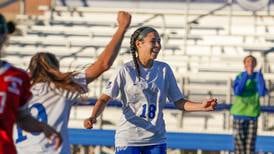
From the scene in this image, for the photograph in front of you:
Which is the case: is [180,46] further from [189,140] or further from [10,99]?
[10,99]

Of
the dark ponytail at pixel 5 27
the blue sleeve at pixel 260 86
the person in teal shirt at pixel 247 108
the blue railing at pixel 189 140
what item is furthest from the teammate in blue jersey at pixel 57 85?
the blue sleeve at pixel 260 86

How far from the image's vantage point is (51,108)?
237 inches

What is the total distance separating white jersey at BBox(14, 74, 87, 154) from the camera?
5.99 m

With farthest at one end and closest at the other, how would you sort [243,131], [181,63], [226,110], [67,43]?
[67,43] → [181,63] → [226,110] → [243,131]

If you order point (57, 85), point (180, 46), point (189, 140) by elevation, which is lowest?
point (189, 140)

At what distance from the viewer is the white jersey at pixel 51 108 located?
236 inches

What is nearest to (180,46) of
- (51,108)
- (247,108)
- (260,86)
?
(260,86)

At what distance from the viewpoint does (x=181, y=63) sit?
1864 cm

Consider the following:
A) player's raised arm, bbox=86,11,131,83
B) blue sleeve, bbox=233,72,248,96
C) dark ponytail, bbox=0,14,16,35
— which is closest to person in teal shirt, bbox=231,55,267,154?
blue sleeve, bbox=233,72,248,96

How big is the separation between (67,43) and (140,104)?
1297 centimetres

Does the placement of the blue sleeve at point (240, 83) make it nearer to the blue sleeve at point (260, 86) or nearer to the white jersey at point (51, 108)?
the blue sleeve at point (260, 86)

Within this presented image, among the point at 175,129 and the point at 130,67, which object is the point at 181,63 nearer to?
the point at 175,129

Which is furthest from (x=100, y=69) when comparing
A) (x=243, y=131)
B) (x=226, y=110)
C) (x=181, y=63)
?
(x=181, y=63)

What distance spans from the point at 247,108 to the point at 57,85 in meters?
7.58
